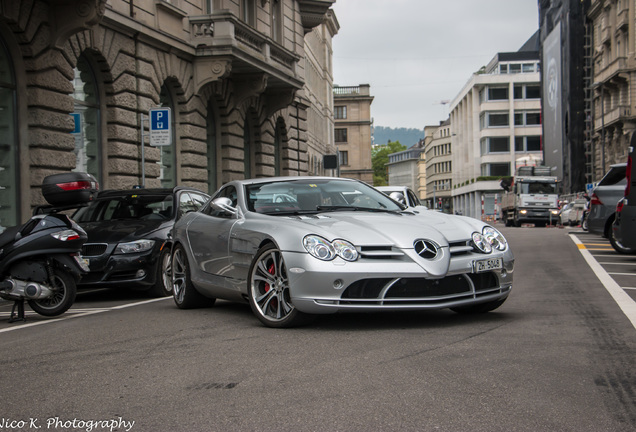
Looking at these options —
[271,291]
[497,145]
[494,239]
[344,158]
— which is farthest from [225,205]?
[497,145]

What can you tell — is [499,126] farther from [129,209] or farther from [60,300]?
[60,300]

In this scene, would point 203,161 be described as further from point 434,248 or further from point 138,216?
point 434,248

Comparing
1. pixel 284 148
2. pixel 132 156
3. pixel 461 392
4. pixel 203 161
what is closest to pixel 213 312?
pixel 461 392

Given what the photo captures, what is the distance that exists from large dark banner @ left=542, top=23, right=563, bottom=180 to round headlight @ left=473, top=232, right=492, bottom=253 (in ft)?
222

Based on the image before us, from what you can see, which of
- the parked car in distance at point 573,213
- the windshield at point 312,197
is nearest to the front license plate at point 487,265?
the windshield at point 312,197

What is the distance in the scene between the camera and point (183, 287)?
340 inches

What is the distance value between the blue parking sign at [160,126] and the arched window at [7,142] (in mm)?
2546

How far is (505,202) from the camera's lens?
5272 cm

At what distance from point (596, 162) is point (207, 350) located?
67.8 m

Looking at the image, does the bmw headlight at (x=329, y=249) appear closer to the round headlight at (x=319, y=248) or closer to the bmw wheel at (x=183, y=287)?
the round headlight at (x=319, y=248)

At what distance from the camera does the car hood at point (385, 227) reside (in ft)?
21.2

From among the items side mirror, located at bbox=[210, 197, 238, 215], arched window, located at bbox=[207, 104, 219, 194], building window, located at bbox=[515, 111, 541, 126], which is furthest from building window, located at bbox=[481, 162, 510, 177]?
side mirror, located at bbox=[210, 197, 238, 215]

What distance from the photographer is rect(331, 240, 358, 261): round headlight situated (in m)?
6.34

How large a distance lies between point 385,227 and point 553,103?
72.7 metres
